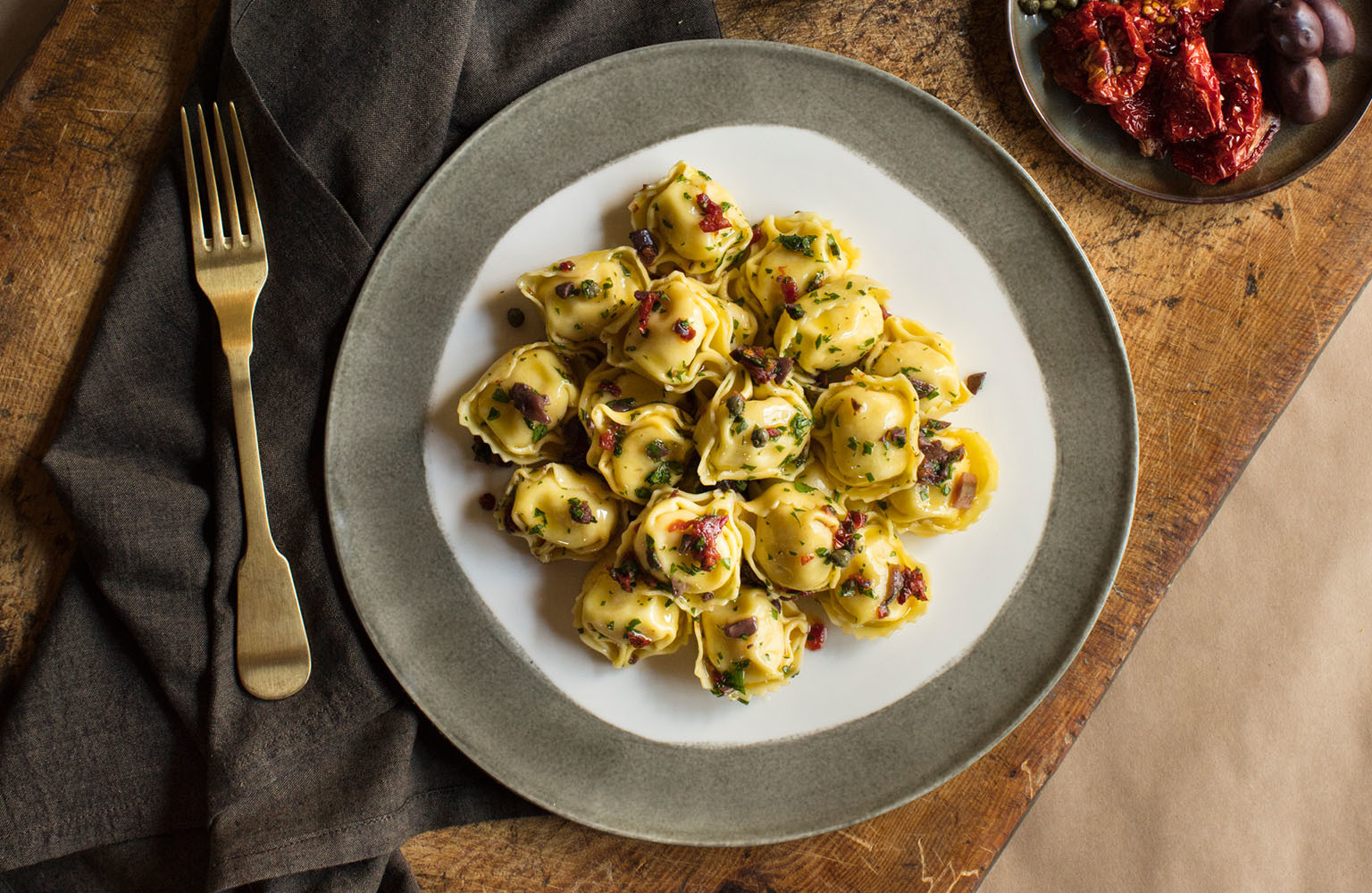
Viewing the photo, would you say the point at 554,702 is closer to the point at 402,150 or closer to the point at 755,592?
the point at 755,592

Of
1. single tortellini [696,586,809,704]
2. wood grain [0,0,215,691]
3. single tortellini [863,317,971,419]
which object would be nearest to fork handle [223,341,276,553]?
wood grain [0,0,215,691]

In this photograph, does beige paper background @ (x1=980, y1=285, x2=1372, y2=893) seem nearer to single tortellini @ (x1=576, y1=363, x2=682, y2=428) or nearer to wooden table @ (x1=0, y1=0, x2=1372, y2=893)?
wooden table @ (x1=0, y1=0, x2=1372, y2=893)

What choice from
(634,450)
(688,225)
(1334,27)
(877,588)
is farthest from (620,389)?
(1334,27)

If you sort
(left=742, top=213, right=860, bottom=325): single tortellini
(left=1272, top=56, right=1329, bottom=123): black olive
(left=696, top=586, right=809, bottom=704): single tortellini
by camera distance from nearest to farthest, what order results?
(left=696, top=586, right=809, bottom=704): single tortellini < (left=742, top=213, right=860, bottom=325): single tortellini < (left=1272, top=56, right=1329, bottom=123): black olive

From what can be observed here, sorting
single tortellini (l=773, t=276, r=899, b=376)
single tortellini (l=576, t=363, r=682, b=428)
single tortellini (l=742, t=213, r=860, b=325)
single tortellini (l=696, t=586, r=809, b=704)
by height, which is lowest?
single tortellini (l=696, t=586, r=809, b=704)

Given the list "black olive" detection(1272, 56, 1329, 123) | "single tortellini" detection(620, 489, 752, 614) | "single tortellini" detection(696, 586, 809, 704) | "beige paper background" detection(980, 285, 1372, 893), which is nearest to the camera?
"single tortellini" detection(620, 489, 752, 614)

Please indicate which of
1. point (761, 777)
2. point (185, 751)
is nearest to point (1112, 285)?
point (761, 777)

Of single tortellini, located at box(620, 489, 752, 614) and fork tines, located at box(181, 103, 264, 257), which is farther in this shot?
fork tines, located at box(181, 103, 264, 257)
